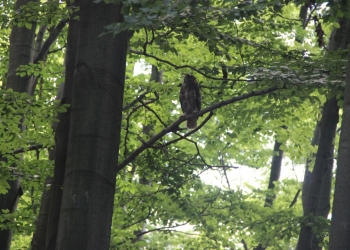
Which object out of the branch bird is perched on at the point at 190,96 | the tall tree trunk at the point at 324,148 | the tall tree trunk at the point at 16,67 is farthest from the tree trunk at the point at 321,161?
the tall tree trunk at the point at 16,67

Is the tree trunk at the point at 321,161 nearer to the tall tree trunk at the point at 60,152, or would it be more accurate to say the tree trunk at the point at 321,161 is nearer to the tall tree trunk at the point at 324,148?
the tall tree trunk at the point at 324,148

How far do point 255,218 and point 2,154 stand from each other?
19.5 ft

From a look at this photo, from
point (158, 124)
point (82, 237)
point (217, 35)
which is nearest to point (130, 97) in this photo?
point (158, 124)

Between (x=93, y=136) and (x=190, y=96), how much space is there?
4541mm

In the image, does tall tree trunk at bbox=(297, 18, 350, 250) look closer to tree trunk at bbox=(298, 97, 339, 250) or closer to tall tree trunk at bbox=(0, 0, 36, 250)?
tree trunk at bbox=(298, 97, 339, 250)

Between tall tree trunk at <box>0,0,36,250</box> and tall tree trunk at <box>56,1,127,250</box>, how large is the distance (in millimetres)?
4021

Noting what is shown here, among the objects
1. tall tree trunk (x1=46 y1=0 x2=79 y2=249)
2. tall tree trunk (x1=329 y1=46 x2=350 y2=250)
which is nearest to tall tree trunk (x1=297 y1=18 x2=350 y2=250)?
tall tree trunk (x1=46 y1=0 x2=79 y2=249)

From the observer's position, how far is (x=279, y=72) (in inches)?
243

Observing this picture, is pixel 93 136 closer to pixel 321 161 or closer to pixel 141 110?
pixel 141 110

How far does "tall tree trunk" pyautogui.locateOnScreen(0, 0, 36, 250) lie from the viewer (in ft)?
28.2

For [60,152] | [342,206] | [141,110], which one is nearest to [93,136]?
[60,152]

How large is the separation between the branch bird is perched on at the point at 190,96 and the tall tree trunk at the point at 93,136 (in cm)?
392

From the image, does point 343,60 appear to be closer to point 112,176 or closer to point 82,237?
point 112,176

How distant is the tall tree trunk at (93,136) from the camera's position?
4.25 metres
